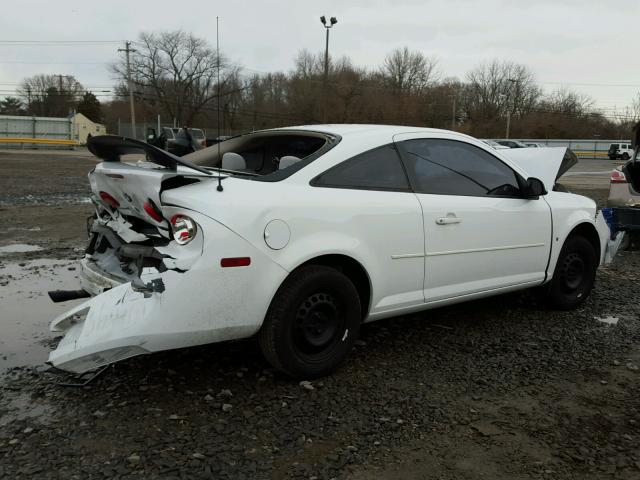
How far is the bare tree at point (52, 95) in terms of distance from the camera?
81812mm

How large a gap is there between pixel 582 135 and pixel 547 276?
272ft

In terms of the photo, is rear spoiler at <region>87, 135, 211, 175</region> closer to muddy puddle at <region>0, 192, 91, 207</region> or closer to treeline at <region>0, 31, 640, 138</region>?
muddy puddle at <region>0, 192, 91, 207</region>

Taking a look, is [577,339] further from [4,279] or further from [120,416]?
[4,279]

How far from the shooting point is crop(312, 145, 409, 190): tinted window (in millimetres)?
3465

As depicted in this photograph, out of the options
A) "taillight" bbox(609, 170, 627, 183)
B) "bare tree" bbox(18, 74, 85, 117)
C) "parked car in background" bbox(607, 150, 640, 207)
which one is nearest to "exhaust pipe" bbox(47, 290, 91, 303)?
"parked car in background" bbox(607, 150, 640, 207)

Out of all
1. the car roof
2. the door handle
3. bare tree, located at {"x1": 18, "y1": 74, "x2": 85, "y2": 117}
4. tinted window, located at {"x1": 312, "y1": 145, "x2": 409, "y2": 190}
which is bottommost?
the door handle

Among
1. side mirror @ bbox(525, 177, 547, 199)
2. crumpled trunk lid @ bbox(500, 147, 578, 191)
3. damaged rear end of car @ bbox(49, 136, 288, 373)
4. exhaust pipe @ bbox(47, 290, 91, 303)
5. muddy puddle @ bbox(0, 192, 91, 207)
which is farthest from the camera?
muddy puddle @ bbox(0, 192, 91, 207)

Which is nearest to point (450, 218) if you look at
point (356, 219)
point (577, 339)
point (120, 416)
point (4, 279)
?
point (356, 219)

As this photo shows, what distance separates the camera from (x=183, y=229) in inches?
116

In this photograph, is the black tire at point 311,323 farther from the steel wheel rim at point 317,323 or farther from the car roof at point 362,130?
the car roof at point 362,130

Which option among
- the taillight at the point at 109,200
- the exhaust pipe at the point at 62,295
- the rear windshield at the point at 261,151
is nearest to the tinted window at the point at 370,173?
the rear windshield at the point at 261,151

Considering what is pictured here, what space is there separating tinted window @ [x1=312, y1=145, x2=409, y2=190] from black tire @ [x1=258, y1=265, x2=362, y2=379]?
0.57 metres

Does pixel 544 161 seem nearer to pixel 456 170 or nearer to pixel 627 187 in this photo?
pixel 456 170

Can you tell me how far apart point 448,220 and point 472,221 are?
10.5 inches
